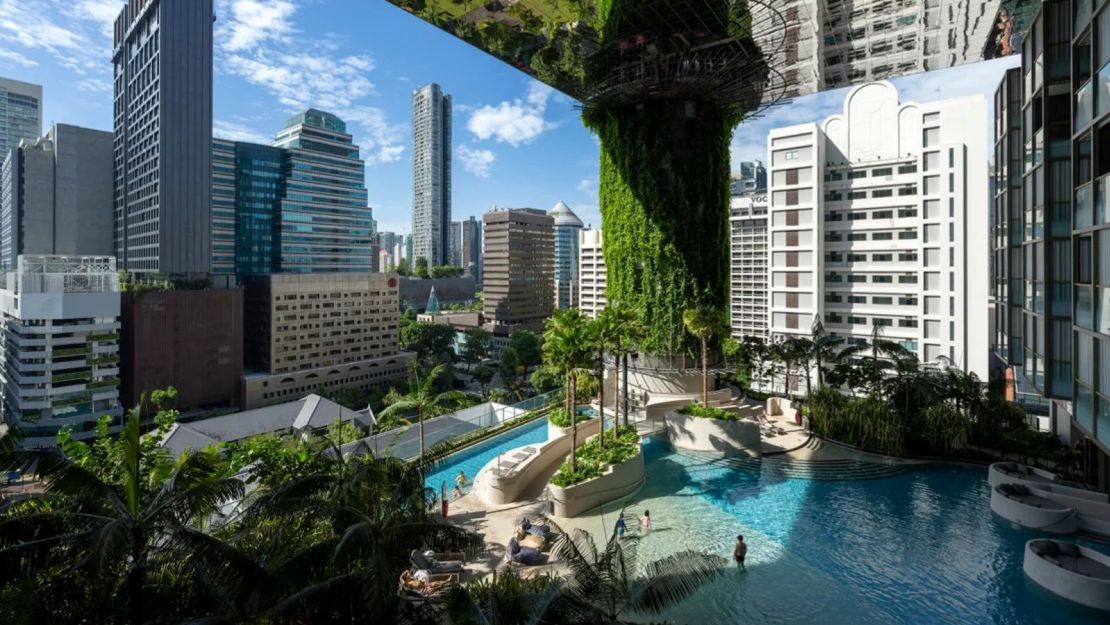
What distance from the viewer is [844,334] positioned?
33.4m

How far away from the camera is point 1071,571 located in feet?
30.5

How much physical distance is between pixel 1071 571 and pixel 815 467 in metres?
6.56

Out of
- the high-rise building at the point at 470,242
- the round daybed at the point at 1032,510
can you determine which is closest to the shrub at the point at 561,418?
the round daybed at the point at 1032,510

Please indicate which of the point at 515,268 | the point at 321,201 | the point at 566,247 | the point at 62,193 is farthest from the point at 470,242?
the point at 62,193

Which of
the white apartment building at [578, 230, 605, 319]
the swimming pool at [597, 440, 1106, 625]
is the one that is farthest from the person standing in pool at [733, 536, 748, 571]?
the white apartment building at [578, 230, 605, 319]

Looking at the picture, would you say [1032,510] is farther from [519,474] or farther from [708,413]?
[519,474]

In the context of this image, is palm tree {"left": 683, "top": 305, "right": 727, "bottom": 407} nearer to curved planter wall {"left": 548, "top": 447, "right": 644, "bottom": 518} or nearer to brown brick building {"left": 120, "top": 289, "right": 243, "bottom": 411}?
curved planter wall {"left": 548, "top": 447, "right": 644, "bottom": 518}

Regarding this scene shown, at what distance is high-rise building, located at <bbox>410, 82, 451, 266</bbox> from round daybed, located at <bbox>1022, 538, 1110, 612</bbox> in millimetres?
143361

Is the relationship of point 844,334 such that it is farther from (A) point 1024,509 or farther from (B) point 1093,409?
(B) point 1093,409

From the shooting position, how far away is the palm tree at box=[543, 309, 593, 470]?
13938 millimetres

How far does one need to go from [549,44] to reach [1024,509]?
18732 millimetres

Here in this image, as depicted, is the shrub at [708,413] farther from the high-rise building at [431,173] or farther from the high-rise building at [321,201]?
the high-rise building at [431,173]

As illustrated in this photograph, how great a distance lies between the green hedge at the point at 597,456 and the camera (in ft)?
43.1

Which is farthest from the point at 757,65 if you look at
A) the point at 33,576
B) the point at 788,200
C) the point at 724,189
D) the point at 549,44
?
the point at 33,576
